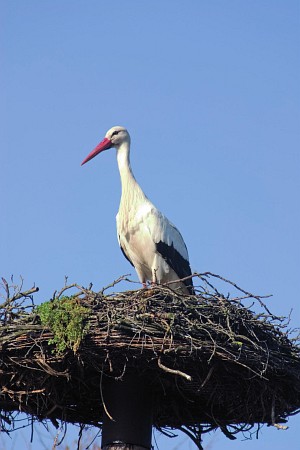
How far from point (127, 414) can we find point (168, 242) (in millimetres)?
2445

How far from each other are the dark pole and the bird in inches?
76.9

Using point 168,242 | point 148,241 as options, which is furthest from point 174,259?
point 148,241

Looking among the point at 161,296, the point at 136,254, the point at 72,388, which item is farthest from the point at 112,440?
the point at 136,254

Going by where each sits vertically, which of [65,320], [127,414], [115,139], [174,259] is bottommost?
[127,414]

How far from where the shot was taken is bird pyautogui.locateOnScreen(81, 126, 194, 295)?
30.8 feet

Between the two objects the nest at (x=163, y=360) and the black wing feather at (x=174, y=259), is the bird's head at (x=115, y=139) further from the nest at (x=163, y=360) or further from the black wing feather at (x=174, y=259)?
the nest at (x=163, y=360)

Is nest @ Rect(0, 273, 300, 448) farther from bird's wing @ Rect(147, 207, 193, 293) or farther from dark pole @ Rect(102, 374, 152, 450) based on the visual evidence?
bird's wing @ Rect(147, 207, 193, 293)

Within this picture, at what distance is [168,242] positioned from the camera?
9453 mm

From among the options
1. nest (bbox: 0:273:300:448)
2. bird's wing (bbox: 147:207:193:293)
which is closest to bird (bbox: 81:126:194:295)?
bird's wing (bbox: 147:207:193:293)

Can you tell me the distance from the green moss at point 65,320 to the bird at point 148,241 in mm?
2088

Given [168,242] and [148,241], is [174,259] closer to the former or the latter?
[168,242]

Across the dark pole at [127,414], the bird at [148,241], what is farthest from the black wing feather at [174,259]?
the dark pole at [127,414]

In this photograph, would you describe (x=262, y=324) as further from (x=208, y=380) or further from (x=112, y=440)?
(x=112, y=440)

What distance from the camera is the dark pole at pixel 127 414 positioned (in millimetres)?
7258
